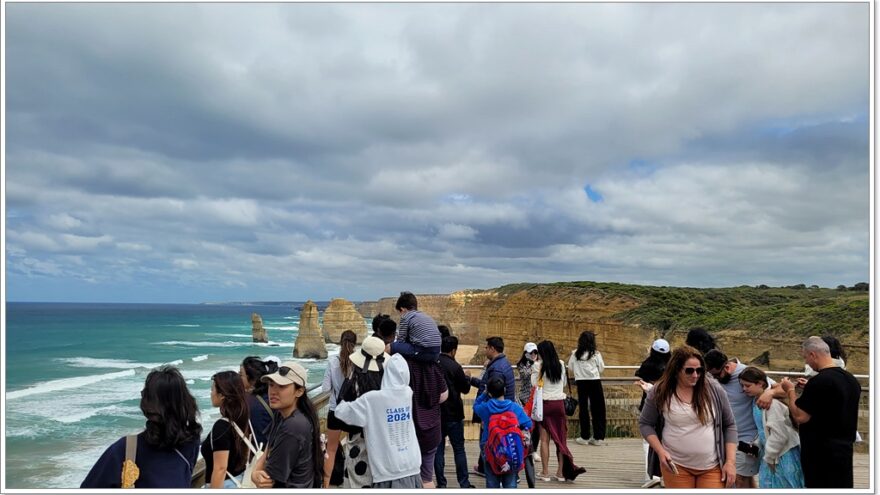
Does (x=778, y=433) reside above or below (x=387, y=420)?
below

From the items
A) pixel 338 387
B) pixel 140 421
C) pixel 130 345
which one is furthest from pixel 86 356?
pixel 338 387

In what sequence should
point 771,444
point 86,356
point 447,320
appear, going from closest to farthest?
point 771,444
point 86,356
point 447,320

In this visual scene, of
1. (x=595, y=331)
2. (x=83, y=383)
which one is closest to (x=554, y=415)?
(x=595, y=331)

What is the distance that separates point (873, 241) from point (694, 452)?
2346 millimetres

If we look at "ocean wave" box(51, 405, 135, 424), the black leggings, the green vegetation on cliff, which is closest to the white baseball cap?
the black leggings

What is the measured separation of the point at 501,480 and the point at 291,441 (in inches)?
109

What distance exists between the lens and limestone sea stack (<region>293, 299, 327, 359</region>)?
71688mm

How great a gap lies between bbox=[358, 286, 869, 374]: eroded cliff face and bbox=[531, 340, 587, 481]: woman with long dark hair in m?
18.5

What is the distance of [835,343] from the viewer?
5.11m

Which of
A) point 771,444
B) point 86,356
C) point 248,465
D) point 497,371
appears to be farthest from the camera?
point 86,356

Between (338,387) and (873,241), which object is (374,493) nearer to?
(338,387)

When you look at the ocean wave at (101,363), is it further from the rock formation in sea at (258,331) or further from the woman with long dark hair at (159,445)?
the woman with long dark hair at (159,445)

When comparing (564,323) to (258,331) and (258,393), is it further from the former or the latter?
(258,331)

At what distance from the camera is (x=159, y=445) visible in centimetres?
276
